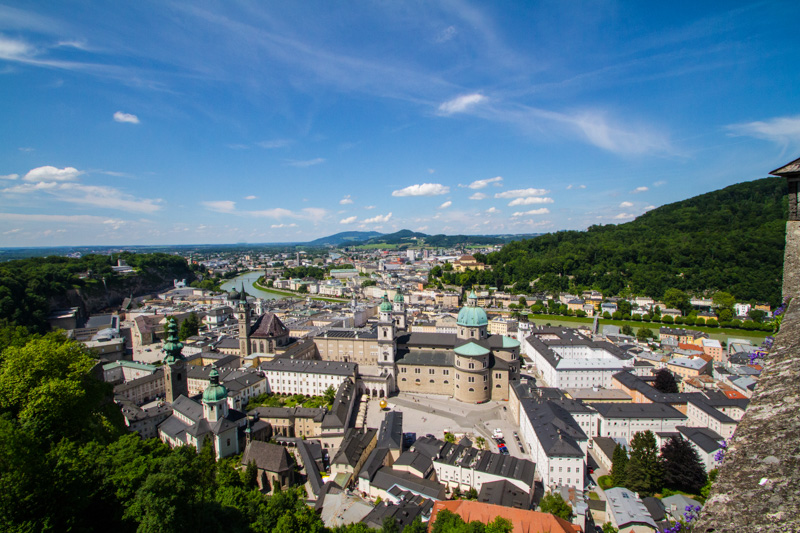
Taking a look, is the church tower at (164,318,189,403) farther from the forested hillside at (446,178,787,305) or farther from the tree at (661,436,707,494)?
the forested hillside at (446,178,787,305)

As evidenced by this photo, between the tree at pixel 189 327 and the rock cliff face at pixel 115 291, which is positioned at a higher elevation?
the rock cliff face at pixel 115 291

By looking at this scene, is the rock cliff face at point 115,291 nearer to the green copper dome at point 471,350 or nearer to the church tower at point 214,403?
the church tower at point 214,403

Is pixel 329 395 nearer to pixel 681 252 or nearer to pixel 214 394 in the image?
pixel 214 394

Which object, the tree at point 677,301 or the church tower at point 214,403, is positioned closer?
the church tower at point 214,403

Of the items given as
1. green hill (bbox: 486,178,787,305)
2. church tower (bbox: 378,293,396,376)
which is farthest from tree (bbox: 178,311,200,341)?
green hill (bbox: 486,178,787,305)

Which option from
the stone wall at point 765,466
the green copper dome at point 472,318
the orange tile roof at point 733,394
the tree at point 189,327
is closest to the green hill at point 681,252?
the orange tile roof at point 733,394

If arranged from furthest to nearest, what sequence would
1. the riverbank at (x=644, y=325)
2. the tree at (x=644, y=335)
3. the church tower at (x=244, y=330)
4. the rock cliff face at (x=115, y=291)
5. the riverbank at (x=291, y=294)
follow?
the riverbank at (x=291, y=294)
the rock cliff face at (x=115, y=291)
the riverbank at (x=644, y=325)
the tree at (x=644, y=335)
the church tower at (x=244, y=330)
